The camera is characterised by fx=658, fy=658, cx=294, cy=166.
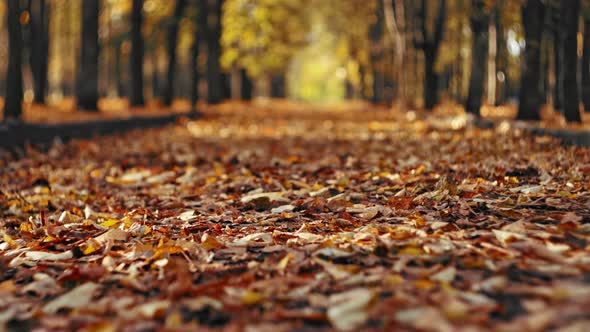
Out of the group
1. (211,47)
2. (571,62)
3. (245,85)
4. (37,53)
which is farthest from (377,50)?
(571,62)

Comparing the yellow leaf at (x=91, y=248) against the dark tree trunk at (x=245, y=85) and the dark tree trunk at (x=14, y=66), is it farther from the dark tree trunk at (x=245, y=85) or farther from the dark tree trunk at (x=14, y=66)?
the dark tree trunk at (x=245, y=85)

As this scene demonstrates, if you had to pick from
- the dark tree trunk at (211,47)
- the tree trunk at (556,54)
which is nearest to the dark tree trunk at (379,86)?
the dark tree trunk at (211,47)

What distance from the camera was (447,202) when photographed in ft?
15.1

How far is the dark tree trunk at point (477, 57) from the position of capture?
15.8m

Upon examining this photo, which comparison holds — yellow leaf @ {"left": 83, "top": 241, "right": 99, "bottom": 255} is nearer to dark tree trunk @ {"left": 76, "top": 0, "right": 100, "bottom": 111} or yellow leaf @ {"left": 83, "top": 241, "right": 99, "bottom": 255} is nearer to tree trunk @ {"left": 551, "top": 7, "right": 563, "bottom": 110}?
tree trunk @ {"left": 551, "top": 7, "right": 563, "bottom": 110}

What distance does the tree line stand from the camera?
12797 mm

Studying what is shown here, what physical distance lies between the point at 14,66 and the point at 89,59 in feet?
17.1

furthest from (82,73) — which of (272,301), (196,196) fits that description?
(272,301)

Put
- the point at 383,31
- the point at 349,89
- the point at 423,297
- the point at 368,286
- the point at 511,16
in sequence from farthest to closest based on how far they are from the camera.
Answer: the point at 349,89
the point at 383,31
the point at 511,16
the point at 368,286
the point at 423,297

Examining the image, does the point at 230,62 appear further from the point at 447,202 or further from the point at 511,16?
the point at 447,202

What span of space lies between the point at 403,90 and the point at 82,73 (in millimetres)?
11250

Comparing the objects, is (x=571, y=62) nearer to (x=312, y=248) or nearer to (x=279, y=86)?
(x=312, y=248)

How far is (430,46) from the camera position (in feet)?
71.4

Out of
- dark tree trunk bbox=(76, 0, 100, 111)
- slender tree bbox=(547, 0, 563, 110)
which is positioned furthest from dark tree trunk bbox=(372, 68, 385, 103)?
dark tree trunk bbox=(76, 0, 100, 111)
